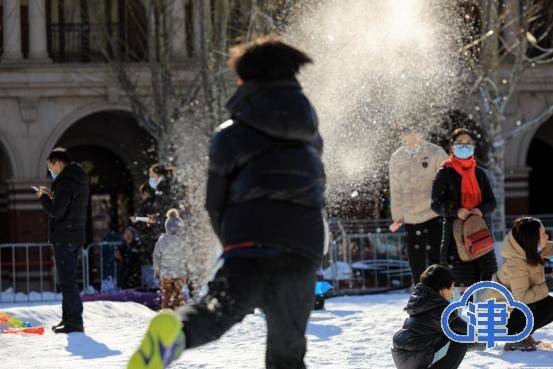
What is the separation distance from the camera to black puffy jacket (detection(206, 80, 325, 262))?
5.43m

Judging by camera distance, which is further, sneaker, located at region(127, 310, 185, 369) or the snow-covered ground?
the snow-covered ground

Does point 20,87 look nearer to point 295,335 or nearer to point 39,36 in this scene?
point 39,36

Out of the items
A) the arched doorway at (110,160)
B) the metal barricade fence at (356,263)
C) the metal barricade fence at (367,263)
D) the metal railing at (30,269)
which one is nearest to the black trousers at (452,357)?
the metal barricade fence at (356,263)

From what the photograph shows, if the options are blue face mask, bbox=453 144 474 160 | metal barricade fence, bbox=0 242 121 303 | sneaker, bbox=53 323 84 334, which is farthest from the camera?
metal barricade fence, bbox=0 242 121 303

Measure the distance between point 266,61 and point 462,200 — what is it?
4280mm

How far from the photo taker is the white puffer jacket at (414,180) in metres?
11.1

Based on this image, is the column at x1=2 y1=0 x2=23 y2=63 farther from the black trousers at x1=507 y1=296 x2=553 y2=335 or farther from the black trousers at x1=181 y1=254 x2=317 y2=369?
the black trousers at x1=181 y1=254 x2=317 y2=369

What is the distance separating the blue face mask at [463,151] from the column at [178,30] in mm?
14922

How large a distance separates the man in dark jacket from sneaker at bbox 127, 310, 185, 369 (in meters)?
6.11

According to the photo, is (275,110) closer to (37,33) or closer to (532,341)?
(532,341)

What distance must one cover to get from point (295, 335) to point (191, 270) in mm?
10122

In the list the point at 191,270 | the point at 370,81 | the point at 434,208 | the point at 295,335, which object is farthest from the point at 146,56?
the point at 295,335

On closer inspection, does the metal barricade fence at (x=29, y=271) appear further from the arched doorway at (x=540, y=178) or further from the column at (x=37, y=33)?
the arched doorway at (x=540, y=178)

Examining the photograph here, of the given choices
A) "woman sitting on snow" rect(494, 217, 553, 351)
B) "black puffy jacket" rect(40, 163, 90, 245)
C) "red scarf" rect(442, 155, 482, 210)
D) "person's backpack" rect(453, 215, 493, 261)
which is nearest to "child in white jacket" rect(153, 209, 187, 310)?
"black puffy jacket" rect(40, 163, 90, 245)
